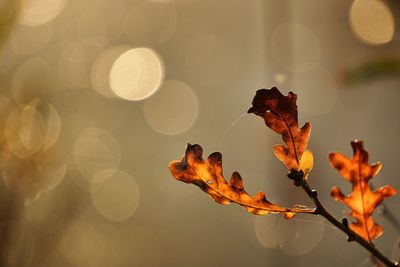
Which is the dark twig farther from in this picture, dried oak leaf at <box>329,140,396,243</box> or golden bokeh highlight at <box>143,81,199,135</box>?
golden bokeh highlight at <box>143,81,199,135</box>

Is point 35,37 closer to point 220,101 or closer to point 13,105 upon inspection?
point 220,101

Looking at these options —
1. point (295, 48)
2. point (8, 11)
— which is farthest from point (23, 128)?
point (295, 48)

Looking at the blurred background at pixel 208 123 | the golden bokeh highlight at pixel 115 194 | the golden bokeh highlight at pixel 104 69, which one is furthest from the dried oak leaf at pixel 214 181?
the golden bokeh highlight at pixel 104 69

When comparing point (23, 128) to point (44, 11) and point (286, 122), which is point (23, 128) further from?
point (44, 11)

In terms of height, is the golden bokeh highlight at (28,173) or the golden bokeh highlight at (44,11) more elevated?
the golden bokeh highlight at (44,11)

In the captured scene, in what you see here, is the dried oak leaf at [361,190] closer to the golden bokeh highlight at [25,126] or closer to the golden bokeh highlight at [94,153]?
the golden bokeh highlight at [25,126]

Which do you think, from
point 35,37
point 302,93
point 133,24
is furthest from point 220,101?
point 133,24

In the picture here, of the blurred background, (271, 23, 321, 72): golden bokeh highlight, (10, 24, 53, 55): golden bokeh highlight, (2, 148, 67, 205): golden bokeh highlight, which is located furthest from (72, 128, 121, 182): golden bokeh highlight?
(2, 148, 67, 205): golden bokeh highlight
